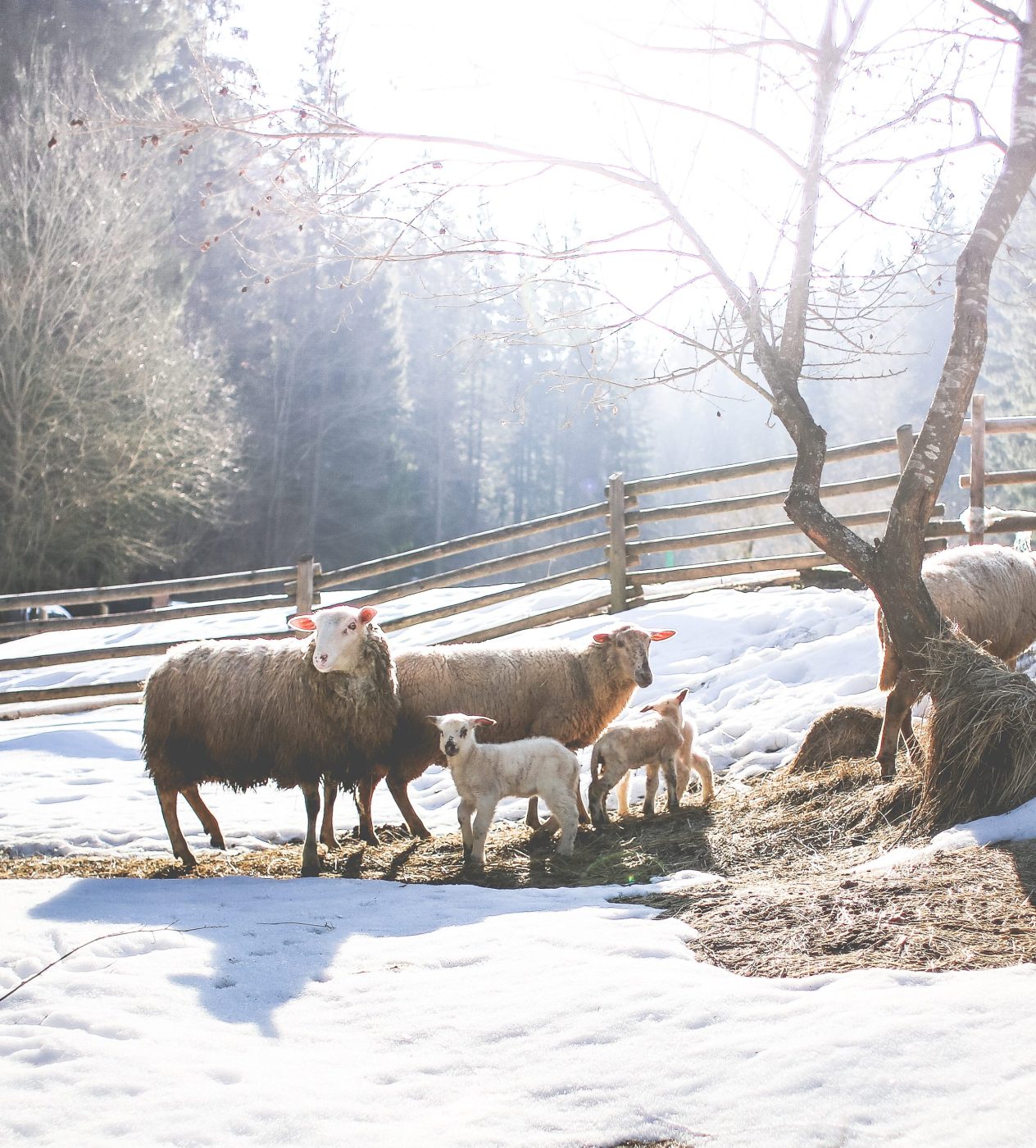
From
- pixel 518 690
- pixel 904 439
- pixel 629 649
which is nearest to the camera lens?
pixel 629 649

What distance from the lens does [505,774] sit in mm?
5469

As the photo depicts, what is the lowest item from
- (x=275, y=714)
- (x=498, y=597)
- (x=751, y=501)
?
(x=275, y=714)

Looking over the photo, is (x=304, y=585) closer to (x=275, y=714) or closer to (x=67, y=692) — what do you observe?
(x=67, y=692)

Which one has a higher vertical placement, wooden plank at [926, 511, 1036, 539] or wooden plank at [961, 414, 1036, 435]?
wooden plank at [961, 414, 1036, 435]

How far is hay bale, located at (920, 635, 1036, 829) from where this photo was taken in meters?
4.21

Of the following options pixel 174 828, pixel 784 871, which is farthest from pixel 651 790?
pixel 174 828

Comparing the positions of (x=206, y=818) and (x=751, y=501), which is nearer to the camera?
(x=206, y=818)

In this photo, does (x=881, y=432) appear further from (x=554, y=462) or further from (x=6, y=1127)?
(x=6, y=1127)

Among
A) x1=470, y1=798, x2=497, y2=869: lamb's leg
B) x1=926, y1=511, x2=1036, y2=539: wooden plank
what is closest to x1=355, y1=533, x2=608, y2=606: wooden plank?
x1=926, y1=511, x2=1036, y2=539: wooden plank

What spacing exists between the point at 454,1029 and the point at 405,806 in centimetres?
352

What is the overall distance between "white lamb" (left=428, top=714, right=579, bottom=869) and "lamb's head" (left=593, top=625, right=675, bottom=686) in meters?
0.98

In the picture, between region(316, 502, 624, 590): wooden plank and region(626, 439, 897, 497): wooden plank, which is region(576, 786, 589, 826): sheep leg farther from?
region(316, 502, 624, 590): wooden plank

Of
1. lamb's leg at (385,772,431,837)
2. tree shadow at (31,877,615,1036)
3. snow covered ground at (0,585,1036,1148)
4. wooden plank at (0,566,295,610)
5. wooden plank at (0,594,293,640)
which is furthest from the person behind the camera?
wooden plank at (0,566,295,610)

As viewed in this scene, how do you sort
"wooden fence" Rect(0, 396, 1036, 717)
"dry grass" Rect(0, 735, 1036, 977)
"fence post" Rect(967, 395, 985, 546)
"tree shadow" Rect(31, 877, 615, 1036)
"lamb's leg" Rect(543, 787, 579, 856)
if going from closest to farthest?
"dry grass" Rect(0, 735, 1036, 977)
"tree shadow" Rect(31, 877, 615, 1036)
"lamb's leg" Rect(543, 787, 579, 856)
"fence post" Rect(967, 395, 985, 546)
"wooden fence" Rect(0, 396, 1036, 717)
